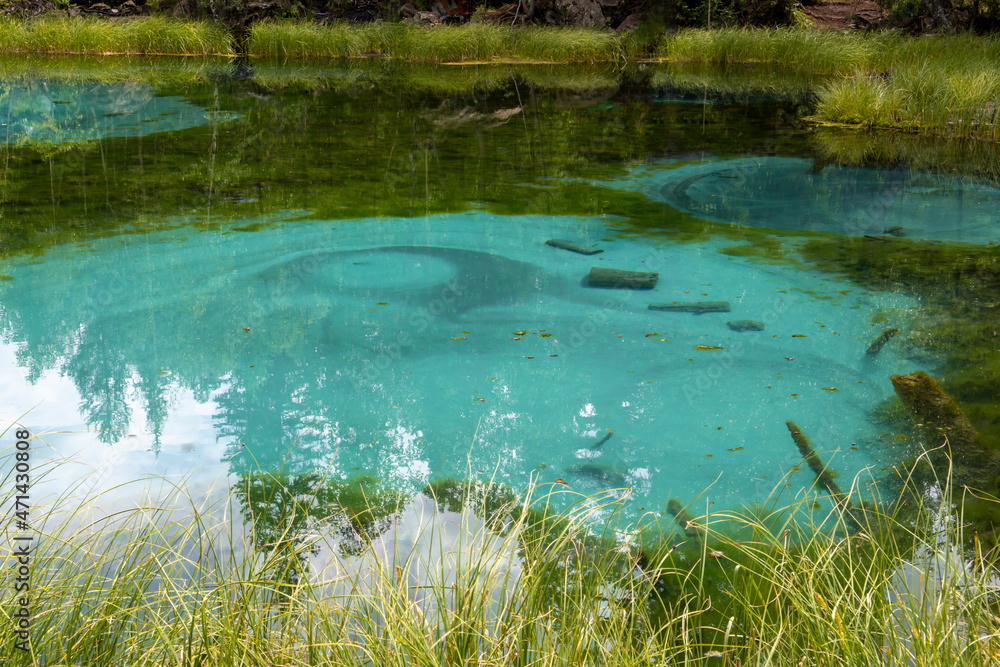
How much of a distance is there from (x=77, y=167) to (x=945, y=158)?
8155mm

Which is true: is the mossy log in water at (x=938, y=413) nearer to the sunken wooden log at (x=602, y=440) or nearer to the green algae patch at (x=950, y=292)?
the green algae patch at (x=950, y=292)

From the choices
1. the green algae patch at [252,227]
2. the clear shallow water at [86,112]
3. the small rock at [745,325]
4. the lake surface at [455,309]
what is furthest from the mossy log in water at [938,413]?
the clear shallow water at [86,112]

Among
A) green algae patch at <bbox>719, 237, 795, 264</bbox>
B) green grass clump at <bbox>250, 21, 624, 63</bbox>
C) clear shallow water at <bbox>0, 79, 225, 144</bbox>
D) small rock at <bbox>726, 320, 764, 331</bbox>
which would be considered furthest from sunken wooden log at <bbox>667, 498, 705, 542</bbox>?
green grass clump at <bbox>250, 21, 624, 63</bbox>

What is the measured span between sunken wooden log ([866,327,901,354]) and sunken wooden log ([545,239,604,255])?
1.84 m

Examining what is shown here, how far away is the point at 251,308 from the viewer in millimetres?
4113

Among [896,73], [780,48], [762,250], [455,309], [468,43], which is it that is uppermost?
[468,43]

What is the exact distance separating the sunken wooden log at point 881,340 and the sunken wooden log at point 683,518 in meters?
1.68

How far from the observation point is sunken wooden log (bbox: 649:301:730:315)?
4160 mm

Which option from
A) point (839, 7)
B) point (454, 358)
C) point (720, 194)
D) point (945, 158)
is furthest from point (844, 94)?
point (839, 7)

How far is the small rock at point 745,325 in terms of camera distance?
393cm

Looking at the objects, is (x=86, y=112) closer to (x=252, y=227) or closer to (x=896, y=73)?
(x=252, y=227)

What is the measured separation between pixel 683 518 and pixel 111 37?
56.9 ft

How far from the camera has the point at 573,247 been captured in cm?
511

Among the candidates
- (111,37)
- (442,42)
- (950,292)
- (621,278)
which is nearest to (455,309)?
(621,278)
